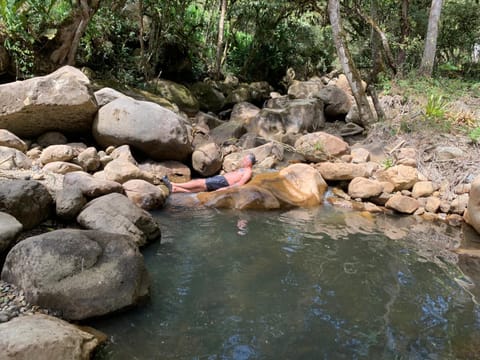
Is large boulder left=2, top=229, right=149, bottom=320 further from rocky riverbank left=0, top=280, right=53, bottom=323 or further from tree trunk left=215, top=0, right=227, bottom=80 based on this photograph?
tree trunk left=215, top=0, right=227, bottom=80

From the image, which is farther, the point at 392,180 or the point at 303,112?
the point at 303,112

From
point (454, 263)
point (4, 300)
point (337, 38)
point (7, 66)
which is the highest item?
point (337, 38)

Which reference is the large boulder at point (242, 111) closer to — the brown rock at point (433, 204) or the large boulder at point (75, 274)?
the brown rock at point (433, 204)

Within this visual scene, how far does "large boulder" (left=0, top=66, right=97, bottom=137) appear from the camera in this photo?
760 cm

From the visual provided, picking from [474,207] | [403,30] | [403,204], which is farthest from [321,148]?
[403,30]

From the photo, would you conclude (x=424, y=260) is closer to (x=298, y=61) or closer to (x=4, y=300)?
(x=4, y=300)

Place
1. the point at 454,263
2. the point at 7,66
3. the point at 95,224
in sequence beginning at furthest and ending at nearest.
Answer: the point at 7,66
the point at 454,263
the point at 95,224

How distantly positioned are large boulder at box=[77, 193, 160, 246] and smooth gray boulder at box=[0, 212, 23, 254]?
42.3 inches

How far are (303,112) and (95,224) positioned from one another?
332 inches

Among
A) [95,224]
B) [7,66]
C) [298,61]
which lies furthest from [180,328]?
[298,61]

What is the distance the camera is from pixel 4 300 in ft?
11.5

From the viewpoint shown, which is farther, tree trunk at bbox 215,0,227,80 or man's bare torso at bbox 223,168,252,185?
tree trunk at bbox 215,0,227,80

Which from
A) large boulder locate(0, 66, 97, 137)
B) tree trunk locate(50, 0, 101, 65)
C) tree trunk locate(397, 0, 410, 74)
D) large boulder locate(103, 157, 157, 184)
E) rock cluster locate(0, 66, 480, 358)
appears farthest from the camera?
tree trunk locate(397, 0, 410, 74)

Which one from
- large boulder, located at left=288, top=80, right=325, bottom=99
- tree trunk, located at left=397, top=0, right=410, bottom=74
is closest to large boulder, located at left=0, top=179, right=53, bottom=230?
large boulder, located at left=288, top=80, right=325, bottom=99
